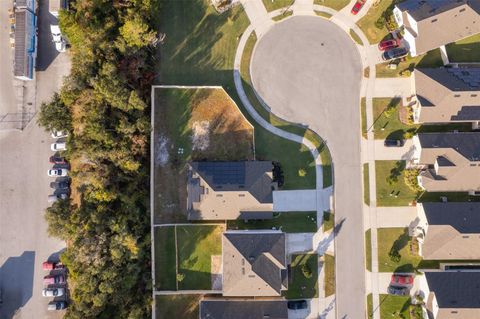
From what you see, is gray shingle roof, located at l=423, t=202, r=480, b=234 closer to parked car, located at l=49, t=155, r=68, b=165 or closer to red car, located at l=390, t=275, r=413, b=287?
red car, located at l=390, t=275, r=413, b=287

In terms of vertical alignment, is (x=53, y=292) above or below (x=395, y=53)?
below

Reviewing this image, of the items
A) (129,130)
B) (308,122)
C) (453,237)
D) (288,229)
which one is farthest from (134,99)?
(453,237)

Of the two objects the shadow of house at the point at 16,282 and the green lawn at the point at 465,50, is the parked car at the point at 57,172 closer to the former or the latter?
the shadow of house at the point at 16,282

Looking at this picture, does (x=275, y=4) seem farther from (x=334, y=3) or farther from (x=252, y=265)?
(x=252, y=265)

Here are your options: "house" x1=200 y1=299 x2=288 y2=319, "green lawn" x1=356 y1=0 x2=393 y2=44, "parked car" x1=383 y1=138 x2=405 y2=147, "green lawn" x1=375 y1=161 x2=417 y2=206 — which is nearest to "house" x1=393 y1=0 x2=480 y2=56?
"green lawn" x1=356 y1=0 x2=393 y2=44

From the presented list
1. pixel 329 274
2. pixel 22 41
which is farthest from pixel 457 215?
pixel 22 41

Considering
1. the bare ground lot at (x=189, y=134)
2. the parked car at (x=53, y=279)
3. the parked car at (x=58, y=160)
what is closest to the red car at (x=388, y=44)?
the bare ground lot at (x=189, y=134)

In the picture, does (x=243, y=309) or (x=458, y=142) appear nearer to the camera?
(x=243, y=309)
